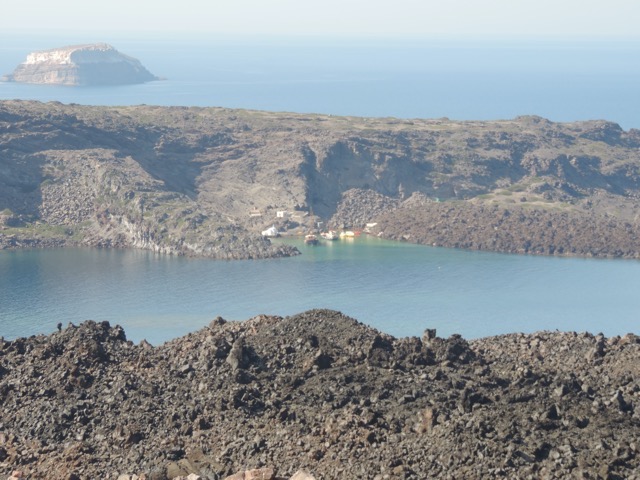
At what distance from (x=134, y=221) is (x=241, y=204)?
14.3 meters

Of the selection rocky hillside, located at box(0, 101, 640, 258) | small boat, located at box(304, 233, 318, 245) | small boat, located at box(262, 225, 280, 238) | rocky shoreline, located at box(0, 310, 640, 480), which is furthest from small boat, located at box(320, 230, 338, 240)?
rocky shoreline, located at box(0, 310, 640, 480)

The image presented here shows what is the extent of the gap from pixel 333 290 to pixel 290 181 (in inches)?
1360

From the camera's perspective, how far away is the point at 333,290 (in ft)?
297

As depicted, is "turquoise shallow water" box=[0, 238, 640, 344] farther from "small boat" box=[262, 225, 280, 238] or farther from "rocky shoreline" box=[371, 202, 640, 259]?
"small boat" box=[262, 225, 280, 238]

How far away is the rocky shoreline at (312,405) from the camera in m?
37.6

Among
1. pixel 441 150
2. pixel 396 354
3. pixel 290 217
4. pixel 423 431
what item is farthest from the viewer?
pixel 441 150

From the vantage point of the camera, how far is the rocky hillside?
11044 centimetres

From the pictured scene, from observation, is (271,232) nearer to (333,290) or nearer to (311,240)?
(311,240)

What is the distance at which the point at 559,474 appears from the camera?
35.9m

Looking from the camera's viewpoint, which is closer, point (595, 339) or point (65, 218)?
point (595, 339)

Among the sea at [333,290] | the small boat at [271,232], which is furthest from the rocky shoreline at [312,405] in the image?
the small boat at [271,232]

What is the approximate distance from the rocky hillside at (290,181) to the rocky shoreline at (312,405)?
55.5 meters

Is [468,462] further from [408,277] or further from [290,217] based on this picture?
[290,217]

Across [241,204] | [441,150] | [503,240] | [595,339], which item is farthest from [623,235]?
[595,339]
